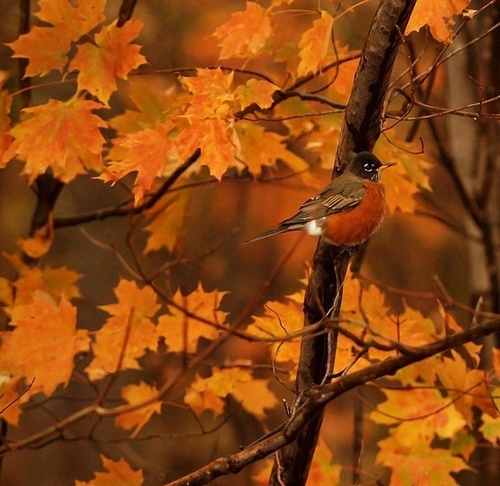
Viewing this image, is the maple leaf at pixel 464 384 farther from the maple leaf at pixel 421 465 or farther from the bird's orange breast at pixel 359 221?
the bird's orange breast at pixel 359 221

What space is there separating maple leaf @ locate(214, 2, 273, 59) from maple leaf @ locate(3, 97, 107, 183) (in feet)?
1.30

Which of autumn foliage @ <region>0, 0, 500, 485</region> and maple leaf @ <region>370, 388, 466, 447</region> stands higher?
autumn foliage @ <region>0, 0, 500, 485</region>

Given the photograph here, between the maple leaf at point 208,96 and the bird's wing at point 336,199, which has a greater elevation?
the maple leaf at point 208,96

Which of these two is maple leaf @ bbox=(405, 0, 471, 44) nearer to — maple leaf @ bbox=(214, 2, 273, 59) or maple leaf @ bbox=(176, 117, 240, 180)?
maple leaf @ bbox=(214, 2, 273, 59)

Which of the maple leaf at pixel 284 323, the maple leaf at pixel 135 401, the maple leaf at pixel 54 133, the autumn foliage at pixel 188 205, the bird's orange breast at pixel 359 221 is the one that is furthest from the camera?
the maple leaf at pixel 135 401

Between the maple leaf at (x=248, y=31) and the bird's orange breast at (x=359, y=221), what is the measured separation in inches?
20.0

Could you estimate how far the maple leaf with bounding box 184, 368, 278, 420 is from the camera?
2.44m

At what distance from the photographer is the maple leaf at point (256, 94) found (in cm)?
195

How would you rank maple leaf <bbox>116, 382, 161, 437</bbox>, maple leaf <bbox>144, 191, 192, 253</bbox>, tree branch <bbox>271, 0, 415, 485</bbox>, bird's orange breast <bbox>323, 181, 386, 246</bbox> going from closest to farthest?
tree branch <bbox>271, 0, 415, 485</bbox>
bird's orange breast <bbox>323, 181, 386, 246</bbox>
maple leaf <bbox>116, 382, 161, 437</bbox>
maple leaf <bbox>144, 191, 192, 253</bbox>

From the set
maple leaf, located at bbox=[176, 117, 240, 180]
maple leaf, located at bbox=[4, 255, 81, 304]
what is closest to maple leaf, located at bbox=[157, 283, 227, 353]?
maple leaf, located at bbox=[4, 255, 81, 304]

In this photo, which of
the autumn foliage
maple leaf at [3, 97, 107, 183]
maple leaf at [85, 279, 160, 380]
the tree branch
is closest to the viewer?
the tree branch

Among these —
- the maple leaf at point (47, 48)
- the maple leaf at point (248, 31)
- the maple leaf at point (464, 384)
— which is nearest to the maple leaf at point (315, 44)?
the maple leaf at point (248, 31)

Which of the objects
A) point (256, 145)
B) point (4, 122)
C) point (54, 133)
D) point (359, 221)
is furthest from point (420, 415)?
point (4, 122)

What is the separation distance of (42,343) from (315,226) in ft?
3.04
